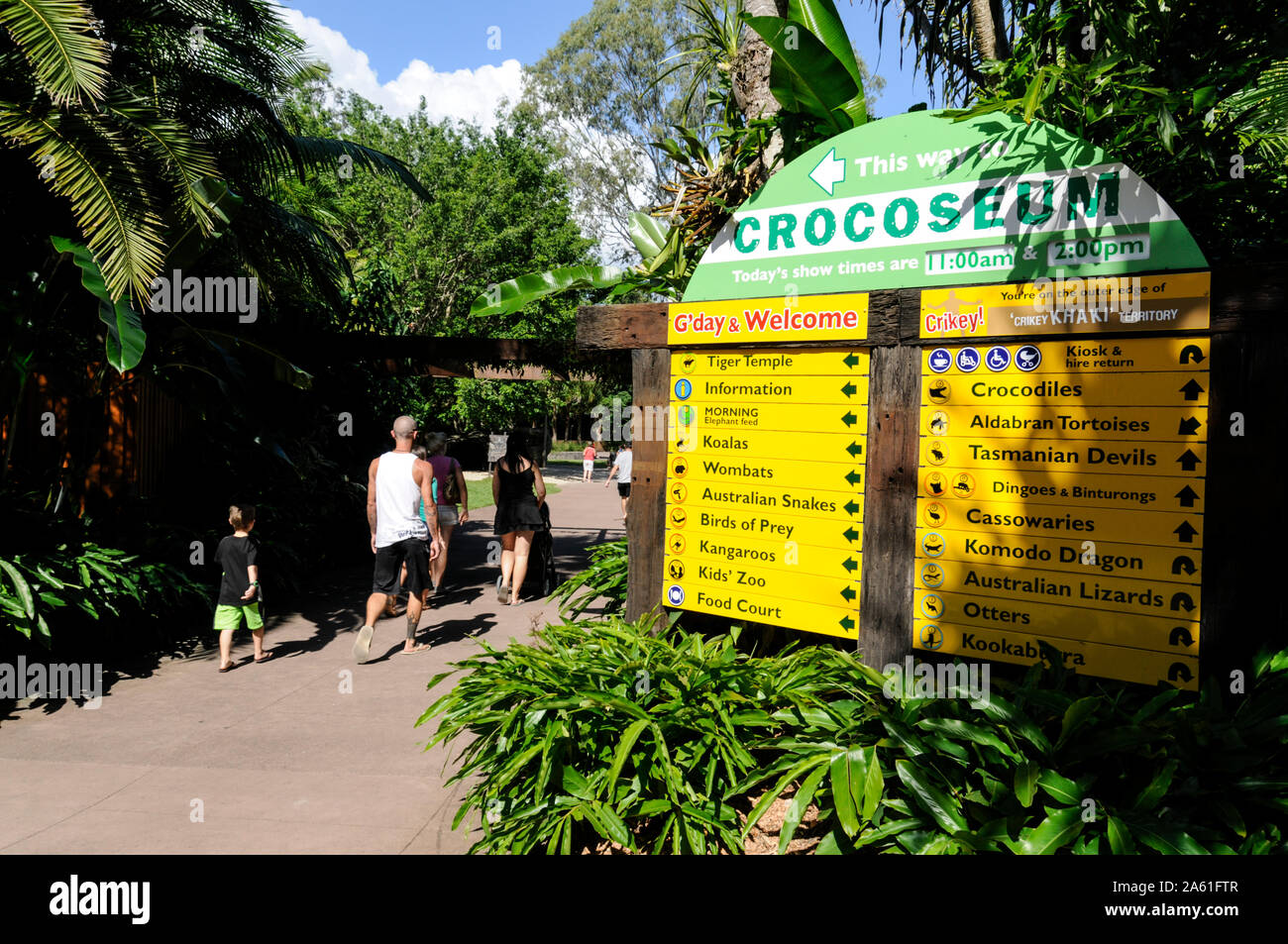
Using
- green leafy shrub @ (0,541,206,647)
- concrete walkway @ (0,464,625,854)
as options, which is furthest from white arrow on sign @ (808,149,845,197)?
green leafy shrub @ (0,541,206,647)

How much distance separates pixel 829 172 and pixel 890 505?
156cm

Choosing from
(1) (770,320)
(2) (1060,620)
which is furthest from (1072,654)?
(1) (770,320)

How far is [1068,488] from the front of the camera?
10.8 feet

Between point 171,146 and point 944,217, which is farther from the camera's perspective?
point 171,146

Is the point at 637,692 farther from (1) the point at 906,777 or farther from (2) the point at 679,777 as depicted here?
(1) the point at 906,777

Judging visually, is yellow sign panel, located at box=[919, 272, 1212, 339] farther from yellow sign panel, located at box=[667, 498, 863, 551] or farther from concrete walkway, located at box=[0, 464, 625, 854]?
concrete walkway, located at box=[0, 464, 625, 854]

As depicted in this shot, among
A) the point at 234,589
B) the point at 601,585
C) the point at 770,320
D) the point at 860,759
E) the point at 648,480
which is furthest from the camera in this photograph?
the point at 234,589

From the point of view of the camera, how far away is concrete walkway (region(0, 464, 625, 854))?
377 cm

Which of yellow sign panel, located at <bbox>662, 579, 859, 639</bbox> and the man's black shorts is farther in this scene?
the man's black shorts

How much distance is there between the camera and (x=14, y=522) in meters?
6.25

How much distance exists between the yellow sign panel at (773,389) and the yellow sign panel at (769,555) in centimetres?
63

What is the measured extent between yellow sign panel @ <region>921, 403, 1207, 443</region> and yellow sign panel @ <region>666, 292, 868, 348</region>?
21.1 inches

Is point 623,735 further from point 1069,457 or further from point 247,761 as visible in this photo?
point 247,761
